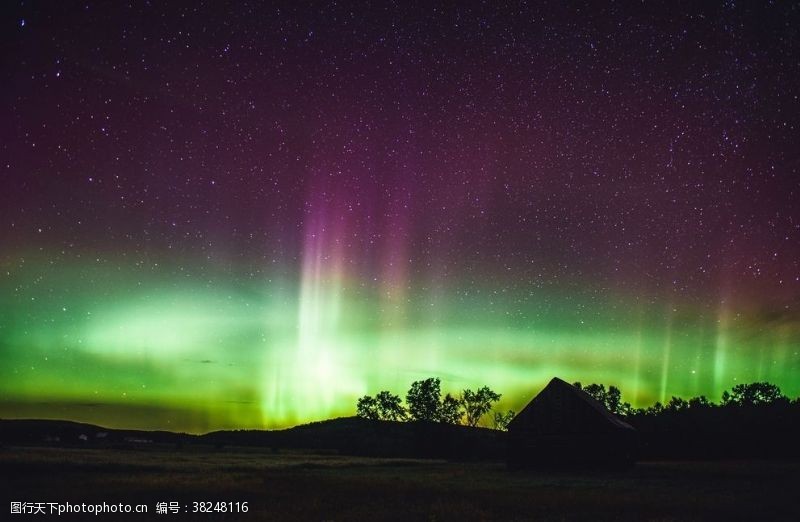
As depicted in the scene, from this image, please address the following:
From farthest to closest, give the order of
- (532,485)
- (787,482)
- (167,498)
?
1. (787,482)
2. (532,485)
3. (167,498)

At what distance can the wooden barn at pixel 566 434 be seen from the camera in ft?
130

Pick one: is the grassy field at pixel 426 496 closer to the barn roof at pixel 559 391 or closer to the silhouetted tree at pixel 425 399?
the barn roof at pixel 559 391

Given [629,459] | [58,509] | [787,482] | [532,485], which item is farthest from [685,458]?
[58,509]

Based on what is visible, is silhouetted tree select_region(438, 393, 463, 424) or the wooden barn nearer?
the wooden barn

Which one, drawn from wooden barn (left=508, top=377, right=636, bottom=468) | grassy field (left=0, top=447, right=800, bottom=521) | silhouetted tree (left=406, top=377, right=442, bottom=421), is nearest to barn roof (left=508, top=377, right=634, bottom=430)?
wooden barn (left=508, top=377, right=636, bottom=468)

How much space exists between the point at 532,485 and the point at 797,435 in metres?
52.6

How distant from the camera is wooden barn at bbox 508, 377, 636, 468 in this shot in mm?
39531

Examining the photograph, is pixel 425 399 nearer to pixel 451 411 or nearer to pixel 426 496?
pixel 451 411

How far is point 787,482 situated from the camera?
2950 centimetres

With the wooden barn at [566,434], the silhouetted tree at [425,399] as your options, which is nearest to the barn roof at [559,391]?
the wooden barn at [566,434]

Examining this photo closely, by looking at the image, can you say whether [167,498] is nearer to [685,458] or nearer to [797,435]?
[685,458]

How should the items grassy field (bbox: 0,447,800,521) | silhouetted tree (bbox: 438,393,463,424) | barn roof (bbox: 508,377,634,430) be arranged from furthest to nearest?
silhouetted tree (bbox: 438,393,463,424) → barn roof (bbox: 508,377,634,430) → grassy field (bbox: 0,447,800,521)

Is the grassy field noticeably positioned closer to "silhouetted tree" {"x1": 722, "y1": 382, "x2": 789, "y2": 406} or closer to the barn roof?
the barn roof

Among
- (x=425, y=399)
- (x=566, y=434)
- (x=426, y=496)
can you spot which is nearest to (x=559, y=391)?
(x=566, y=434)
